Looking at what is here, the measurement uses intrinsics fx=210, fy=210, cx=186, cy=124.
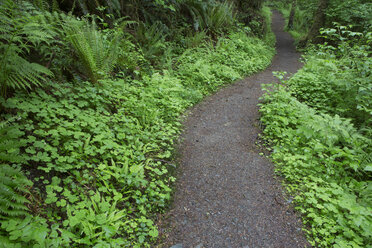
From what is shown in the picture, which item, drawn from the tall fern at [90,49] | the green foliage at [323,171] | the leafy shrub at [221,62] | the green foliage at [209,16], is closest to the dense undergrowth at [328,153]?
the green foliage at [323,171]

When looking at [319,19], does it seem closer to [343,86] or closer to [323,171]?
[343,86]

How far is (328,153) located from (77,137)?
4076mm

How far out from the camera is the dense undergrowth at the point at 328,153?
2.51 m

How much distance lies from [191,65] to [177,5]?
2.48 meters

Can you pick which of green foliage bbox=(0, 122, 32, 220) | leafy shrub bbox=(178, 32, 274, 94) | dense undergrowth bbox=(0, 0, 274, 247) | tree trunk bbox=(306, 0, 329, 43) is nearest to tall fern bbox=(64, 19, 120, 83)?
dense undergrowth bbox=(0, 0, 274, 247)

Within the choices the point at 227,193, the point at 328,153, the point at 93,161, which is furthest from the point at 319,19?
the point at 93,161

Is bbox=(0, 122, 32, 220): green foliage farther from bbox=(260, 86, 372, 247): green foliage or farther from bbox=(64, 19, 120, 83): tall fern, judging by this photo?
bbox=(260, 86, 372, 247): green foliage

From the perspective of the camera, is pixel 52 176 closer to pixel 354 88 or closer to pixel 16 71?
pixel 16 71

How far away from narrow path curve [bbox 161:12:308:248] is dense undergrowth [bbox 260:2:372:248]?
278 millimetres

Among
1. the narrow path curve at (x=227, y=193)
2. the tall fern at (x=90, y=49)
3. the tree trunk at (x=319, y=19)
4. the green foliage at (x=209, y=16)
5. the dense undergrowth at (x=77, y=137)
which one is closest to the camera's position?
the dense undergrowth at (x=77, y=137)

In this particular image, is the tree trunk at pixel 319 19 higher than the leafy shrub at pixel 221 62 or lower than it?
higher

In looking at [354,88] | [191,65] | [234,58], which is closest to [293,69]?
[234,58]

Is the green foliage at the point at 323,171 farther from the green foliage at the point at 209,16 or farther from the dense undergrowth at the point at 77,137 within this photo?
the green foliage at the point at 209,16

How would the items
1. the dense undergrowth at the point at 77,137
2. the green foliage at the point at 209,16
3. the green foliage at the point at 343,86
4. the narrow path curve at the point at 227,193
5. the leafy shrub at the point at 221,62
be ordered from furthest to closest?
the green foliage at the point at 209,16 < the leafy shrub at the point at 221,62 < the green foliage at the point at 343,86 < the narrow path curve at the point at 227,193 < the dense undergrowth at the point at 77,137
